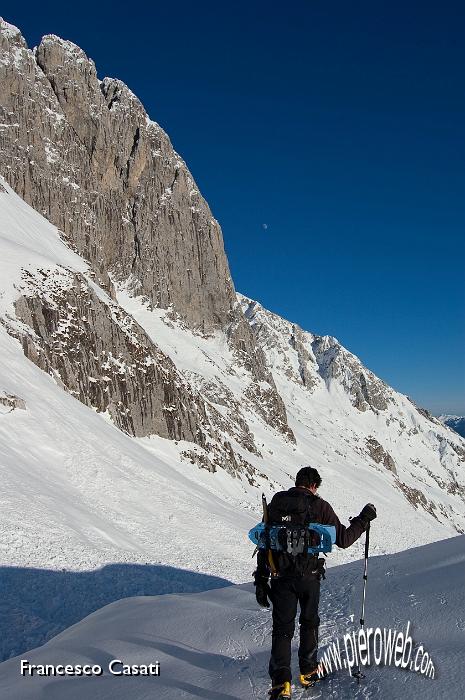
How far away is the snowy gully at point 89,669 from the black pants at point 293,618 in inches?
57.2

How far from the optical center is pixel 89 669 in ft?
17.8

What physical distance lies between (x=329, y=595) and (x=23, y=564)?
10.0m

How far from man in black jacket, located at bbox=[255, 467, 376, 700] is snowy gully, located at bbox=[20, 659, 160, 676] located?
1.48 m

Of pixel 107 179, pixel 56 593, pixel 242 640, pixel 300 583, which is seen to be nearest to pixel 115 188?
pixel 107 179

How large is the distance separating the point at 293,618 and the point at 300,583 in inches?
13.1

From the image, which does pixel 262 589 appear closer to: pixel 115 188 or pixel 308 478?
pixel 308 478

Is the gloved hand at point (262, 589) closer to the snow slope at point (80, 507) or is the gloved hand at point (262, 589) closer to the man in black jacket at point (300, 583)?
the man in black jacket at point (300, 583)

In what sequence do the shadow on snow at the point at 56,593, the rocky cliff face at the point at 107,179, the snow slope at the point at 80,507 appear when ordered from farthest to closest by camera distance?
the rocky cliff face at the point at 107,179 → the snow slope at the point at 80,507 → the shadow on snow at the point at 56,593

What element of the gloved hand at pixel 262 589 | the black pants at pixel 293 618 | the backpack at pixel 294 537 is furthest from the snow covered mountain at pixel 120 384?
the backpack at pixel 294 537

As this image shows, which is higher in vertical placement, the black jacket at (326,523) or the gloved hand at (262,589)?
the black jacket at (326,523)

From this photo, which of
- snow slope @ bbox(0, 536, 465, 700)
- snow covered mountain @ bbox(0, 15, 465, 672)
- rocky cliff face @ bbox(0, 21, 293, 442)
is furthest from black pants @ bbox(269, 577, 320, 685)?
rocky cliff face @ bbox(0, 21, 293, 442)

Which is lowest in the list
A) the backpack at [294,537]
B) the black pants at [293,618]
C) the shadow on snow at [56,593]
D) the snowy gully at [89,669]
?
the shadow on snow at [56,593]

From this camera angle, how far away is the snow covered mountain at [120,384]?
57.7 ft

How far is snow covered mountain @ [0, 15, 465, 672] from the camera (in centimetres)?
1759
